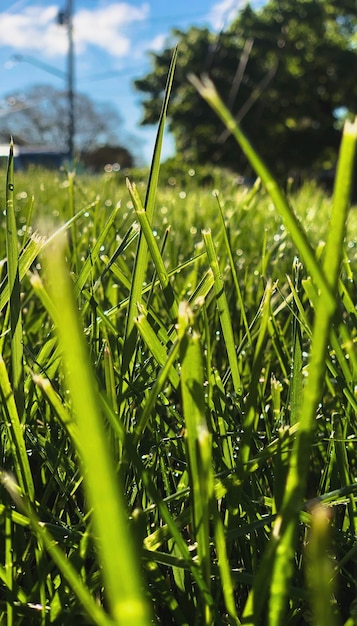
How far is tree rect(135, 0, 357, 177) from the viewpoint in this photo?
655 inches

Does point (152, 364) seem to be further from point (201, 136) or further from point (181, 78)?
point (181, 78)

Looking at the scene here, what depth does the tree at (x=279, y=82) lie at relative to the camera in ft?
54.6

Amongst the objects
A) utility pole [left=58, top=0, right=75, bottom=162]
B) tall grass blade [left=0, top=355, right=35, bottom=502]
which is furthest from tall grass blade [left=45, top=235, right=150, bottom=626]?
utility pole [left=58, top=0, right=75, bottom=162]

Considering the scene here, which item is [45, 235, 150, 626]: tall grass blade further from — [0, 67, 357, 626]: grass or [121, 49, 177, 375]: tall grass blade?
[121, 49, 177, 375]: tall grass blade

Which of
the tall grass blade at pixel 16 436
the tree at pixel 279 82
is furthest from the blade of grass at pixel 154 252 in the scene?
the tree at pixel 279 82

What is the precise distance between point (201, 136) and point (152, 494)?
1765 cm

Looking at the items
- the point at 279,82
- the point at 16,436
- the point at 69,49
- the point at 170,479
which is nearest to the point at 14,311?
the point at 16,436

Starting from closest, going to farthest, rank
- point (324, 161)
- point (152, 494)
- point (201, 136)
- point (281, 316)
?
point (152, 494)
point (281, 316)
point (201, 136)
point (324, 161)

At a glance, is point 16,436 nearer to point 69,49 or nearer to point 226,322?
point 226,322

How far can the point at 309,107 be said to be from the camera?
17781 millimetres

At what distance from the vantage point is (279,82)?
1711 centimetres

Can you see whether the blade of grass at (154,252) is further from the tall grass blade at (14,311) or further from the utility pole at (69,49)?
the utility pole at (69,49)

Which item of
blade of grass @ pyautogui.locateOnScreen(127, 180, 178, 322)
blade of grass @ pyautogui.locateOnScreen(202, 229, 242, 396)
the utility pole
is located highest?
the utility pole

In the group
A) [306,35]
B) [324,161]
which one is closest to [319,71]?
[306,35]
